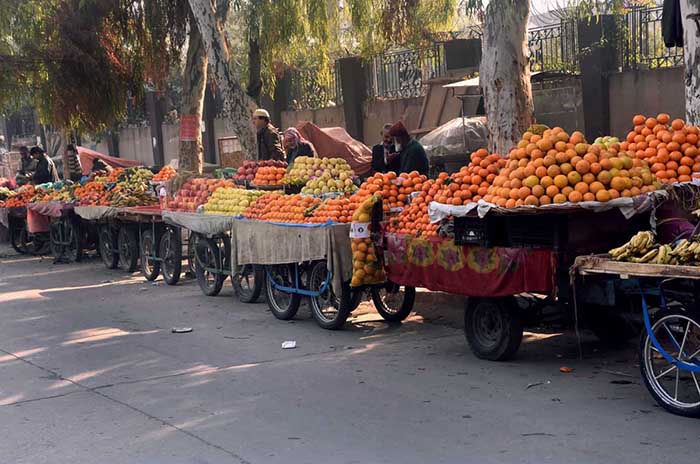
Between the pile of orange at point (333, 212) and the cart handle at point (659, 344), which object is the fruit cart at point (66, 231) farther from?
the cart handle at point (659, 344)

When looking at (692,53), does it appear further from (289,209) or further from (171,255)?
(171,255)

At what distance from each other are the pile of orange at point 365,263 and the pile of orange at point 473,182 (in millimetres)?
1056

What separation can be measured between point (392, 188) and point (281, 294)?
7.03ft

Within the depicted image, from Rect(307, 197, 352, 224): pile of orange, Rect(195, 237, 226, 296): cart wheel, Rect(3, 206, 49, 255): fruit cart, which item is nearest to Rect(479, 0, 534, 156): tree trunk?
Rect(307, 197, 352, 224): pile of orange

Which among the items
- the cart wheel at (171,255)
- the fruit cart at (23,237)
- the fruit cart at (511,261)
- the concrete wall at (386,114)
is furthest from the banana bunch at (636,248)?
the fruit cart at (23,237)

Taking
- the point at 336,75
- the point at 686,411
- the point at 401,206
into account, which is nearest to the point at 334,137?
the point at 336,75

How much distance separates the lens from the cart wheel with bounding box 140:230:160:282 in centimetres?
1467

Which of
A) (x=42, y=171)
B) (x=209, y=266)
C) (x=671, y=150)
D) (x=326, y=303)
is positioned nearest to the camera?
(x=671, y=150)

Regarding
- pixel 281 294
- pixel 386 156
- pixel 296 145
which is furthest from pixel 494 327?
pixel 296 145

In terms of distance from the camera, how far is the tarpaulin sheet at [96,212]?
51.0ft

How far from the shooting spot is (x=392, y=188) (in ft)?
32.8

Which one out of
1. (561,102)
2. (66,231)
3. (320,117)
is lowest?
(66,231)

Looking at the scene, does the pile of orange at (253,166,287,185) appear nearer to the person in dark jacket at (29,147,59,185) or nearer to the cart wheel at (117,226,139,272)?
the cart wheel at (117,226,139,272)

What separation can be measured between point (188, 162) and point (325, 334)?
9933mm
